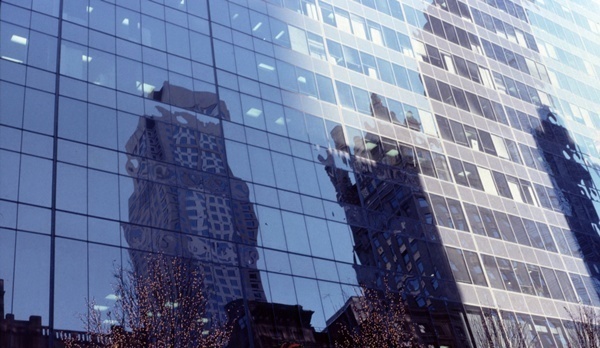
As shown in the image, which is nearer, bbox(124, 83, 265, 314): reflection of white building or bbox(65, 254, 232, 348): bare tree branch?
bbox(65, 254, 232, 348): bare tree branch

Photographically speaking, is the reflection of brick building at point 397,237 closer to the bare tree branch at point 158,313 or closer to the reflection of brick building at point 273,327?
the reflection of brick building at point 273,327

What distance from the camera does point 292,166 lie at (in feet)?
137

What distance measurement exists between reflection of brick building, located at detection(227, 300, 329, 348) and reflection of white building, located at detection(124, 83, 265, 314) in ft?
2.13

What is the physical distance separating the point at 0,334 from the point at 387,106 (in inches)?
1167

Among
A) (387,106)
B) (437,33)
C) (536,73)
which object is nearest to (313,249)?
(387,106)

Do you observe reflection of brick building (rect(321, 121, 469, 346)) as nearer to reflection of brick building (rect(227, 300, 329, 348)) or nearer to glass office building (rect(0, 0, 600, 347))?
glass office building (rect(0, 0, 600, 347))

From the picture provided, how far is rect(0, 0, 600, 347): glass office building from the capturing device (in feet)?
108

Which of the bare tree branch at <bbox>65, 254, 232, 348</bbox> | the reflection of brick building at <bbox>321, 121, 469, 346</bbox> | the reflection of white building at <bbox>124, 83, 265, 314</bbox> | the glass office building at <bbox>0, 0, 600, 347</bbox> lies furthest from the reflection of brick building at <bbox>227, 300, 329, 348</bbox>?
the reflection of brick building at <bbox>321, 121, 469, 346</bbox>

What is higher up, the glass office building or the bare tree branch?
the glass office building

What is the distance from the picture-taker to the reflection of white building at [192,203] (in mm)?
34031

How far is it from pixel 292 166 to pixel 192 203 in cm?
755

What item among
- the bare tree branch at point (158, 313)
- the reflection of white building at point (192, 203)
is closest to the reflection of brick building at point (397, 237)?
the reflection of white building at point (192, 203)

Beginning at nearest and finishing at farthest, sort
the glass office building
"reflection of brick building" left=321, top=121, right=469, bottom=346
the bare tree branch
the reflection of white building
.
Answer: the bare tree branch, the glass office building, the reflection of white building, "reflection of brick building" left=321, top=121, right=469, bottom=346

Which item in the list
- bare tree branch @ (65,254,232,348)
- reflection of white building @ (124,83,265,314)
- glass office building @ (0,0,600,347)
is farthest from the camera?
reflection of white building @ (124,83,265,314)
